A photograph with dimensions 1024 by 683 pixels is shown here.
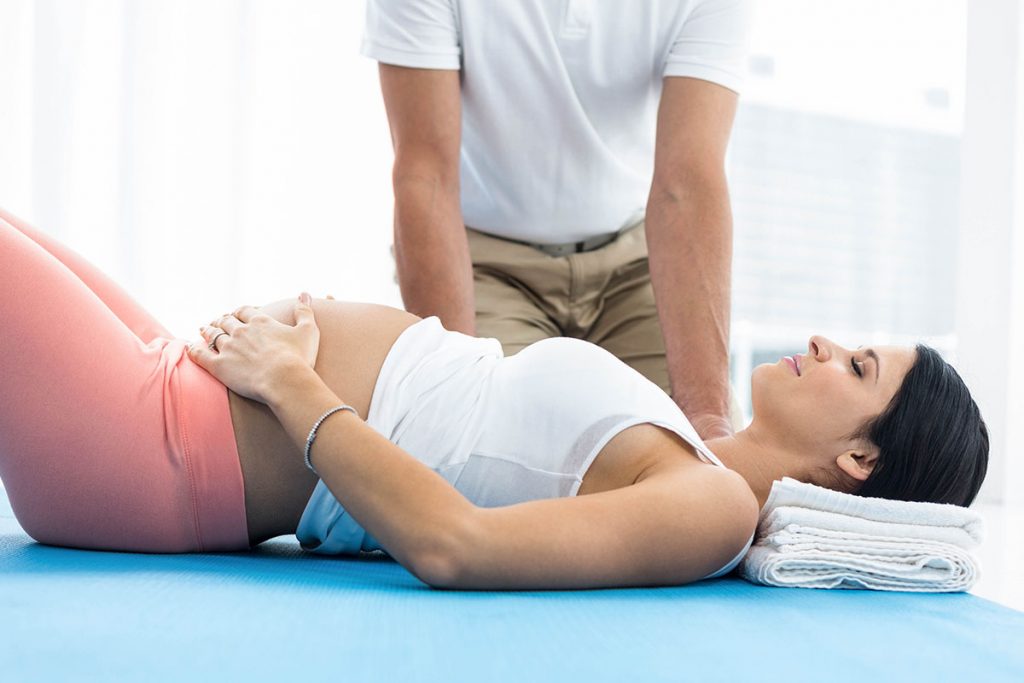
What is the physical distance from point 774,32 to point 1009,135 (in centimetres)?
148

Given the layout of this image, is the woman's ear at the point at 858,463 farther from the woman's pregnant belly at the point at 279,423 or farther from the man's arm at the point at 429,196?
the man's arm at the point at 429,196

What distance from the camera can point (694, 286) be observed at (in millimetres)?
2203

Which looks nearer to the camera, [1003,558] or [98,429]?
[98,429]

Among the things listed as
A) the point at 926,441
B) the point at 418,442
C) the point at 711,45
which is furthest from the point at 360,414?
the point at 711,45

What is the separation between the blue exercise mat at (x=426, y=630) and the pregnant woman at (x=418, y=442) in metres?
0.06

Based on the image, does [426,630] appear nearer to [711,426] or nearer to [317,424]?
[317,424]

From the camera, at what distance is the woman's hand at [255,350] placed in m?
1.46

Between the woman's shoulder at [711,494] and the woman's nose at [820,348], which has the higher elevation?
the woman's nose at [820,348]

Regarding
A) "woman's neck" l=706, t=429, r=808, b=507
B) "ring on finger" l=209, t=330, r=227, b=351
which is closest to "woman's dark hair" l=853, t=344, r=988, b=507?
"woman's neck" l=706, t=429, r=808, b=507

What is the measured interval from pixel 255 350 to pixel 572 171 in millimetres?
1117

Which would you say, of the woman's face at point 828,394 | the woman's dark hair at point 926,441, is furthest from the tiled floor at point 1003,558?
the woman's face at point 828,394

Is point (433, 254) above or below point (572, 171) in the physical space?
below

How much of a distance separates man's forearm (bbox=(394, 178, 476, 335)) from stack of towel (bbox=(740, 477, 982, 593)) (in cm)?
76

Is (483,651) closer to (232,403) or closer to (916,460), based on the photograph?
(232,403)
